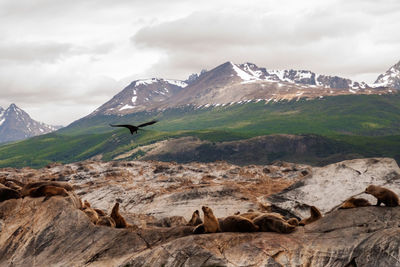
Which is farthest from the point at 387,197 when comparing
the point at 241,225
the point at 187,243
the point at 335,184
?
the point at 335,184

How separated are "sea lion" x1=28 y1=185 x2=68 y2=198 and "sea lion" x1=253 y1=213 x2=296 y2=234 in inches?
648

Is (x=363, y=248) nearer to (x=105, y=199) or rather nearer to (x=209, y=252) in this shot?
(x=209, y=252)

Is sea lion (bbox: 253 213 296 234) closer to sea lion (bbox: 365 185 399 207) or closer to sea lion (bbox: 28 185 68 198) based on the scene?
sea lion (bbox: 365 185 399 207)

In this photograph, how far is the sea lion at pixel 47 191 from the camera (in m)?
34.8

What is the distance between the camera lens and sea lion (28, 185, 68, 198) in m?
34.8

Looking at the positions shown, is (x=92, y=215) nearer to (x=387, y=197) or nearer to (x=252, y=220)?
(x=252, y=220)

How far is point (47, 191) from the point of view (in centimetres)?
3503

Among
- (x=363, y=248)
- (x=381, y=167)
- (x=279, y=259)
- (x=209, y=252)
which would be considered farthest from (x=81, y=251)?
(x=381, y=167)

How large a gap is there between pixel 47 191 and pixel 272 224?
1888 cm

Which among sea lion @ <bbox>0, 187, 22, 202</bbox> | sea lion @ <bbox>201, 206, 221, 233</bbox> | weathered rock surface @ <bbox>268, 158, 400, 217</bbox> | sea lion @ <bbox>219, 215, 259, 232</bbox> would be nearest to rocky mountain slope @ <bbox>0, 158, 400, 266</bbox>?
sea lion @ <bbox>219, 215, 259, 232</bbox>

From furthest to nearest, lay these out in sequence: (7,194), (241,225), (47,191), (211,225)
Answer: (7,194)
(47,191)
(211,225)
(241,225)

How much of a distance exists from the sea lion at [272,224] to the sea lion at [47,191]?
1646 cm

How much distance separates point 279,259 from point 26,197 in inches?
878

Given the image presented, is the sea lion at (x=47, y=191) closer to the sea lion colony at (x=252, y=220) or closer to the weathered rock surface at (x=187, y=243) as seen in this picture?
the sea lion colony at (x=252, y=220)
